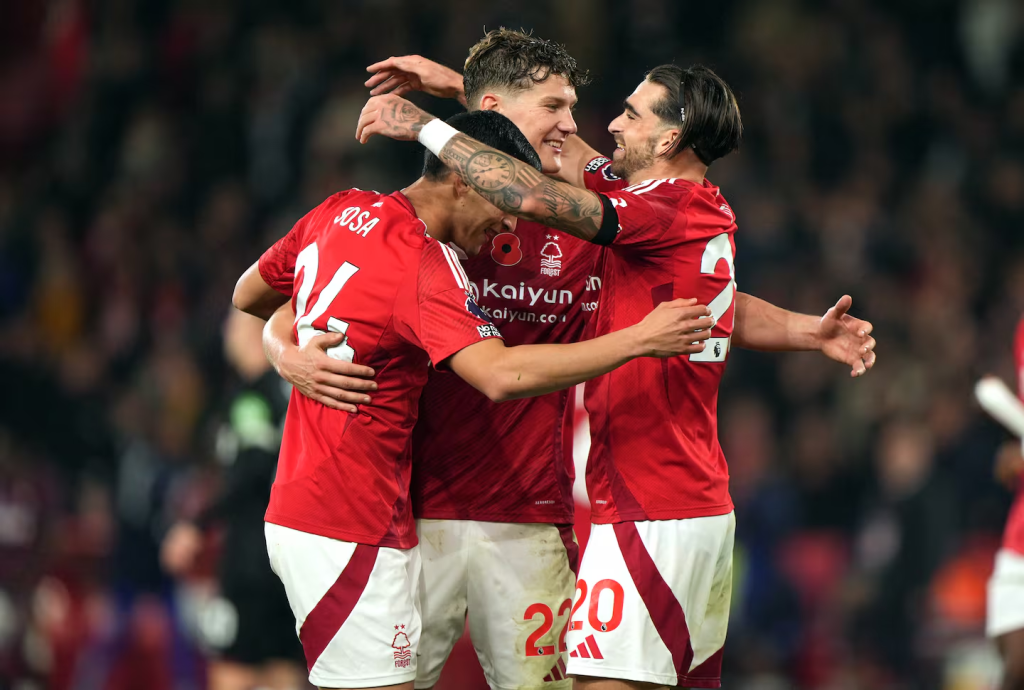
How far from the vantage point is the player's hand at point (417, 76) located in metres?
4.84

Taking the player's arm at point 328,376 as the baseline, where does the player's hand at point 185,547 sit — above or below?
below

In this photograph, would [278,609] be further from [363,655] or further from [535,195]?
[535,195]

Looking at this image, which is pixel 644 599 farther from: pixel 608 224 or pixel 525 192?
pixel 525 192

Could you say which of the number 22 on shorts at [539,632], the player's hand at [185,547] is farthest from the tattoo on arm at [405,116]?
the player's hand at [185,547]

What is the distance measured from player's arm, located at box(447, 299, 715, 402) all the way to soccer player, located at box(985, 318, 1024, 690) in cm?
219

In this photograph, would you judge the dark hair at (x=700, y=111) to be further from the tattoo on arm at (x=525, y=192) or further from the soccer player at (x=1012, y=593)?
the soccer player at (x=1012, y=593)

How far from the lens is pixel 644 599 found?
153 inches

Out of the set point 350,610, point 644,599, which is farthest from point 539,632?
point 350,610

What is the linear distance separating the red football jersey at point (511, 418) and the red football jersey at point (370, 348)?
1.28ft

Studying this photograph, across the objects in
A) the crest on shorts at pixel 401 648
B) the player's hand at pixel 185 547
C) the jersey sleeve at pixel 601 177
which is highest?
the jersey sleeve at pixel 601 177

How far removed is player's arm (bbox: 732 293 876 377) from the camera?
4332mm

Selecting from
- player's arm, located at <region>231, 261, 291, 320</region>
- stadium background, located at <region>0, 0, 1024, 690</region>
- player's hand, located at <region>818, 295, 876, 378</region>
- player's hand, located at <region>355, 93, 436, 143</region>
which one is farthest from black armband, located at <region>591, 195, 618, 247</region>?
stadium background, located at <region>0, 0, 1024, 690</region>

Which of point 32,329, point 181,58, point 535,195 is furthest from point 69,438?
point 535,195

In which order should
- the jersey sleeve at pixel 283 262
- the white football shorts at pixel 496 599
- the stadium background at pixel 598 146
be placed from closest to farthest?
the jersey sleeve at pixel 283 262
the white football shorts at pixel 496 599
the stadium background at pixel 598 146
